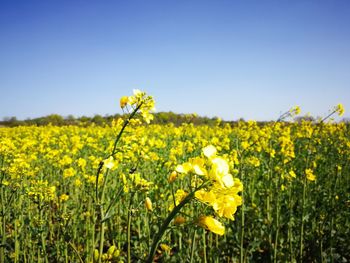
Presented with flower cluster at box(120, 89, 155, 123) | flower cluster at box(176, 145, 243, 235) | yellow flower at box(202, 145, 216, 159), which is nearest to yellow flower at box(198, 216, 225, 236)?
flower cluster at box(176, 145, 243, 235)

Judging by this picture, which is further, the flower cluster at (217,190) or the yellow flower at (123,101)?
the yellow flower at (123,101)

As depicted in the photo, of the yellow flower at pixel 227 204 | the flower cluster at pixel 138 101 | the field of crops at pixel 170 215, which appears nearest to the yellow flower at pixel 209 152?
the field of crops at pixel 170 215

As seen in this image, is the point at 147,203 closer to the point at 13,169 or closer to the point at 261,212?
the point at 13,169

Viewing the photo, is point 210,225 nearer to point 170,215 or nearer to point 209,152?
point 170,215

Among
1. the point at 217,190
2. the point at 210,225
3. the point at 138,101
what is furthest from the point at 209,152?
the point at 138,101

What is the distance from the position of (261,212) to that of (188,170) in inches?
135

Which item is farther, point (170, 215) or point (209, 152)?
point (209, 152)

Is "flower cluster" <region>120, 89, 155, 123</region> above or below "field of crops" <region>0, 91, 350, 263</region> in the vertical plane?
above

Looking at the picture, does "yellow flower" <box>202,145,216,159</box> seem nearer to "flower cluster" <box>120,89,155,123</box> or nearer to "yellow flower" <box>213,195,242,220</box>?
"yellow flower" <box>213,195,242,220</box>

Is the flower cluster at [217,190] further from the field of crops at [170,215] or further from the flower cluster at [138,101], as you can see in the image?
the flower cluster at [138,101]

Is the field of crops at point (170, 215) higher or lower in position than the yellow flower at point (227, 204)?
lower

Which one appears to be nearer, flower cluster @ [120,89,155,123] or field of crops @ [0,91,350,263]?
field of crops @ [0,91,350,263]

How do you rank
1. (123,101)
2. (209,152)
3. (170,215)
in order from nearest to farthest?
(170,215), (209,152), (123,101)

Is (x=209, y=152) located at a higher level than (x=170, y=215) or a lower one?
higher
